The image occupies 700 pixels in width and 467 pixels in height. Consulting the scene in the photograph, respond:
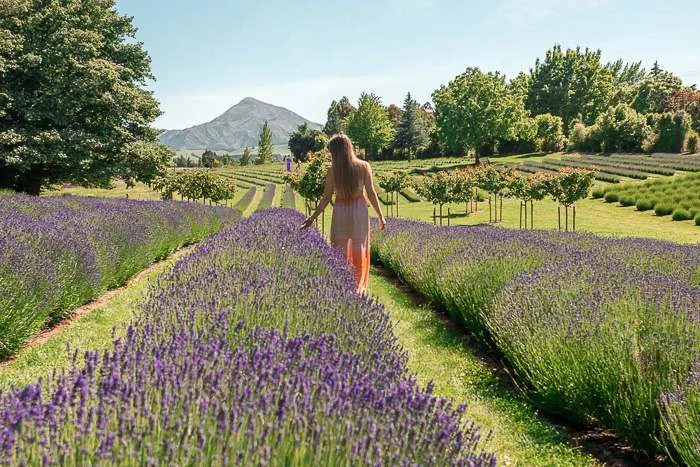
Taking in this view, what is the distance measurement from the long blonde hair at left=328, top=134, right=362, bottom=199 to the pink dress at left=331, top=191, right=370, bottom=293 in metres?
0.11

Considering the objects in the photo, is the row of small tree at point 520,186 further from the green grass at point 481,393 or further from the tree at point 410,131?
the tree at point 410,131

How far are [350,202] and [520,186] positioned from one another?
66.0ft

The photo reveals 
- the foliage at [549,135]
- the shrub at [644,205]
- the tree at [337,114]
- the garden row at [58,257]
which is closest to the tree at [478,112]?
the foliage at [549,135]

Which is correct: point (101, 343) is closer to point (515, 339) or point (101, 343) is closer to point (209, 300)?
point (209, 300)

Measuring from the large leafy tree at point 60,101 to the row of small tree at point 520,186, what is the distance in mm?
13195

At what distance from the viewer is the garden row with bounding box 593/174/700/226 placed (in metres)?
24.6

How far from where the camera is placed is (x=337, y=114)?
9388 cm

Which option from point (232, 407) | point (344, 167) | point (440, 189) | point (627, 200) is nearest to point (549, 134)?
point (627, 200)

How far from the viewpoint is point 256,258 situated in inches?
176

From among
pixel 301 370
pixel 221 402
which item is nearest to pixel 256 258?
pixel 301 370

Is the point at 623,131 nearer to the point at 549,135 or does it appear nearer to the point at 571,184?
the point at 549,135

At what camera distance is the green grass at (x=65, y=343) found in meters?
4.21

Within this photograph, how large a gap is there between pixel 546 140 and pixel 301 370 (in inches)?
→ 2510

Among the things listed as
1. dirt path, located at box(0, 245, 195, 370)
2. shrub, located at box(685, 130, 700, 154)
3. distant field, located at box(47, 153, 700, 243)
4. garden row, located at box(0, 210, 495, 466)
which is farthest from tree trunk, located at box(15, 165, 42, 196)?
shrub, located at box(685, 130, 700, 154)
